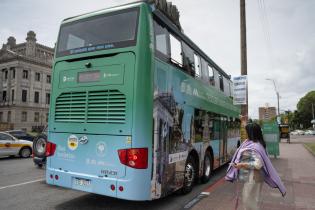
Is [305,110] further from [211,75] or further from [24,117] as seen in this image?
[211,75]

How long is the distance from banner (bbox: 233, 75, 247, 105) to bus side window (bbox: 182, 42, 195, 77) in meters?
4.35

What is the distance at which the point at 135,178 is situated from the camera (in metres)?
5.45

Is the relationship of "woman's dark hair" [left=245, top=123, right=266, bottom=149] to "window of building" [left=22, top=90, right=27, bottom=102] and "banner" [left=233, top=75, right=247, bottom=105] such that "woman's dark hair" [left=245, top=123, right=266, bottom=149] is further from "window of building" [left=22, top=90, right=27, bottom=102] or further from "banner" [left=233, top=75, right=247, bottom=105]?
"window of building" [left=22, top=90, right=27, bottom=102]

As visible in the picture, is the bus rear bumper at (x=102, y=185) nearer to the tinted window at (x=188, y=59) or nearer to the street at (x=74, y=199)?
the street at (x=74, y=199)

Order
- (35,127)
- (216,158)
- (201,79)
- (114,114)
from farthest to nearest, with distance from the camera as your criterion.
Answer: (35,127), (216,158), (201,79), (114,114)

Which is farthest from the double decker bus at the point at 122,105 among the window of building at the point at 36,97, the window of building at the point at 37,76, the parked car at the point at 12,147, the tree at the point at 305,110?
the tree at the point at 305,110

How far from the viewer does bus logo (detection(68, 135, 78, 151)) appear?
620cm

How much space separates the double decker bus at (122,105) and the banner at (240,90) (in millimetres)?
5001

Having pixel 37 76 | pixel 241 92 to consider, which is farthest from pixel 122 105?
pixel 37 76

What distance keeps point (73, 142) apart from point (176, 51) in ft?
10.2

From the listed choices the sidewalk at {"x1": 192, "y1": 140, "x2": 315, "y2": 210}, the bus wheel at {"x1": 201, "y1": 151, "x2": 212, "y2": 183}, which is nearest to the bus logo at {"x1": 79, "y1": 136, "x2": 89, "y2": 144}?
the sidewalk at {"x1": 192, "y1": 140, "x2": 315, "y2": 210}

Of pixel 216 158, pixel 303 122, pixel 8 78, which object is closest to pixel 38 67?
pixel 8 78

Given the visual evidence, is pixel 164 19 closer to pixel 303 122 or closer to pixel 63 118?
pixel 63 118

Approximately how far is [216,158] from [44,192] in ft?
18.3
